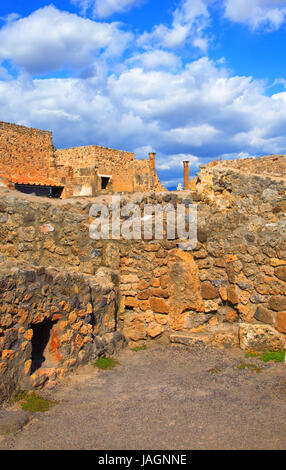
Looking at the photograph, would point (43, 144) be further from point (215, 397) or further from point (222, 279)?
point (215, 397)

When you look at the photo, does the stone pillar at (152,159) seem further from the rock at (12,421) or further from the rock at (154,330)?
the rock at (12,421)

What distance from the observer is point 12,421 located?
348 centimetres

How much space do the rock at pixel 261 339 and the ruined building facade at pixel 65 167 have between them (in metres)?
17.2

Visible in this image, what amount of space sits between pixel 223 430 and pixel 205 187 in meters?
3.92

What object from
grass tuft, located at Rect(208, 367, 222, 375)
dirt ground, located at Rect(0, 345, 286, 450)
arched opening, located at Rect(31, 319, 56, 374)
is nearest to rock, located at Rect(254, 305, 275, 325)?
dirt ground, located at Rect(0, 345, 286, 450)

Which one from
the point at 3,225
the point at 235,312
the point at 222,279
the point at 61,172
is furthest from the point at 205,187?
the point at 61,172

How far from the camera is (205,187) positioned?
6.47 m

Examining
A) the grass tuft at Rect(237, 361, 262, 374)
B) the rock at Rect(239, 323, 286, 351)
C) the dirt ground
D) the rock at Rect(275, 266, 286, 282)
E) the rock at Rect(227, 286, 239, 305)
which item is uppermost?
the rock at Rect(275, 266, 286, 282)

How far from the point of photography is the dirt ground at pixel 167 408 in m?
3.28

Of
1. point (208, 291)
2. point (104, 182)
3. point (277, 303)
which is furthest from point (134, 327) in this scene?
point (104, 182)

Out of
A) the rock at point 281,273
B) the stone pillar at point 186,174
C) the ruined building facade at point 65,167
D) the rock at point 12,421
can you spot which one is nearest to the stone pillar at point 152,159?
the ruined building facade at point 65,167

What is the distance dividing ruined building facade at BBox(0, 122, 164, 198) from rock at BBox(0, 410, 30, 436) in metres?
18.6

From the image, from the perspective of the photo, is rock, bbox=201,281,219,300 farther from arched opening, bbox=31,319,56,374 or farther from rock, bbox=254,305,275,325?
arched opening, bbox=31,319,56,374

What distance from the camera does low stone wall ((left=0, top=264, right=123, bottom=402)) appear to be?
400cm
